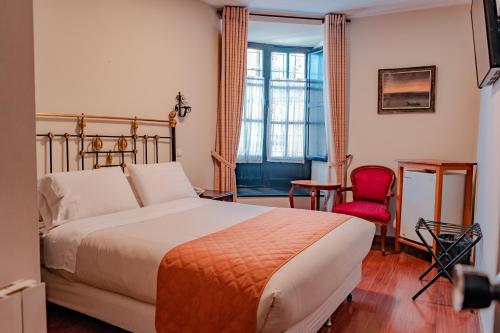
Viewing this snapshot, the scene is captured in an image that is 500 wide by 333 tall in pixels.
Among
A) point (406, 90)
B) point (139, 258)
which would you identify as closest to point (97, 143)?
point (139, 258)

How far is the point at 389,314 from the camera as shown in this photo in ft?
8.64

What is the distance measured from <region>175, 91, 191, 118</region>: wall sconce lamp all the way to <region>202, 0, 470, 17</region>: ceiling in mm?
1220

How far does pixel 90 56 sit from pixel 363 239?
105 inches

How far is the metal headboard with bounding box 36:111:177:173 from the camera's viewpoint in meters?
2.97

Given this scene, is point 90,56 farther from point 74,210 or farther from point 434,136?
point 434,136

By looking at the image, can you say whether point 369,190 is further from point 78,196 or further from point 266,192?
point 78,196

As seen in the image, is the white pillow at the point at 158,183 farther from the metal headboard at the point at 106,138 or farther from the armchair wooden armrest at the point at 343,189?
the armchair wooden armrest at the point at 343,189

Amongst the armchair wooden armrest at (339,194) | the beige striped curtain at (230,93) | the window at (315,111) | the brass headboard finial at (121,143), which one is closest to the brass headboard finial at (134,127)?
the brass headboard finial at (121,143)

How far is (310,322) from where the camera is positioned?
200 centimetres

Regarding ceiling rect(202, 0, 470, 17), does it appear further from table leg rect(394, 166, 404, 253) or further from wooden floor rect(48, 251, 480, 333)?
wooden floor rect(48, 251, 480, 333)

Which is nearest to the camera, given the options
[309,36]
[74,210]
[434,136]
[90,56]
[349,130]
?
[74,210]

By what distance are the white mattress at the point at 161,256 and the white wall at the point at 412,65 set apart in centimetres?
198

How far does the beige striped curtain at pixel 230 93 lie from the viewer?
14.6 feet

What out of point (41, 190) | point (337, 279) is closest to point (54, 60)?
point (41, 190)
